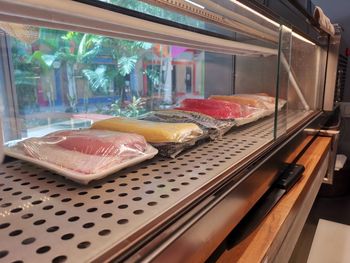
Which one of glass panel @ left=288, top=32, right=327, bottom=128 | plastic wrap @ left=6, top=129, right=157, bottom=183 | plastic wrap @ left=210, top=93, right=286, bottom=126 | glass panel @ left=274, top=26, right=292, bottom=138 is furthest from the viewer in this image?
glass panel @ left=288, top=32, right=327, bottom=128

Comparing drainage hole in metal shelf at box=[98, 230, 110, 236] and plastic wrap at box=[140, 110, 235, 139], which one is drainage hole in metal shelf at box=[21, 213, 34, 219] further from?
plastic wrap at box=[140, 110, 235, 139]

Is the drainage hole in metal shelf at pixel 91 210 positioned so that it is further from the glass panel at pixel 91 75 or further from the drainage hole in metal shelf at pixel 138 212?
the glass panel at pixel 91 75

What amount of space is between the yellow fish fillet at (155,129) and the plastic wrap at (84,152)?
0.19 ft

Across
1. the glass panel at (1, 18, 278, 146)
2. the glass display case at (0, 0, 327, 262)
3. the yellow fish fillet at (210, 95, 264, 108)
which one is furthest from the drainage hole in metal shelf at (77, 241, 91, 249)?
the yellow fish fillet at (210, 95, 264, 108)

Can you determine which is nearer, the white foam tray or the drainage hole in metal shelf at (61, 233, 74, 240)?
the drainage hole in metal shelf at (61, 233, 74, 240)

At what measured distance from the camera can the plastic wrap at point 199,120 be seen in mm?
923

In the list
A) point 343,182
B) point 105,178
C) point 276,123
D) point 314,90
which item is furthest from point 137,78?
point 343,182

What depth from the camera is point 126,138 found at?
2.17 ft

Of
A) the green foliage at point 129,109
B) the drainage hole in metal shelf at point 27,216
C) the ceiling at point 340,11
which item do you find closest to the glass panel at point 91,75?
the green foliage at point 129,109

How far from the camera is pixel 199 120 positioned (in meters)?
0.97

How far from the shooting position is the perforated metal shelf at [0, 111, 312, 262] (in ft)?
1.18

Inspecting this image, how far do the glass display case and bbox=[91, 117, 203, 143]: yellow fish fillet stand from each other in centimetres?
5

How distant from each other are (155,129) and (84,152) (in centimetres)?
22

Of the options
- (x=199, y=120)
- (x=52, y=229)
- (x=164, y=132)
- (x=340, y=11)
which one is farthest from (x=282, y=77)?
(x=340, y=11)
